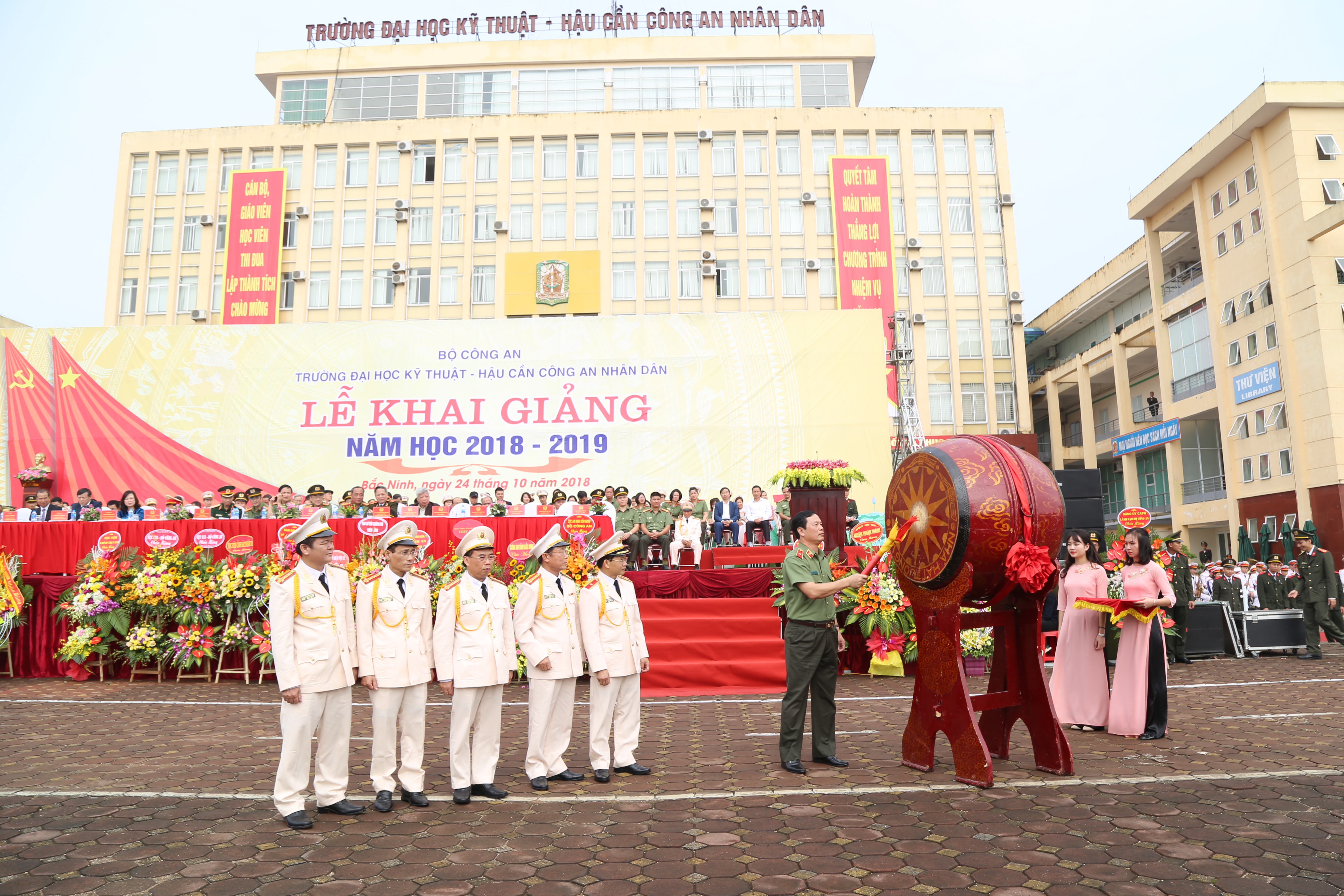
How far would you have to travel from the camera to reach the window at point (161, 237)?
31625mm

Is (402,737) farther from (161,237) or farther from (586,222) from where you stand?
(161,237)

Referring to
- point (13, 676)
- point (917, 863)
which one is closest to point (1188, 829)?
point (917, 863)

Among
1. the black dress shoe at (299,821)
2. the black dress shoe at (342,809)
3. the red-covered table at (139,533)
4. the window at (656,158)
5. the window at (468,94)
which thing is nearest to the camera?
the black dress shoe at (299,821)

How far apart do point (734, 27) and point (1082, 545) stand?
106 ft

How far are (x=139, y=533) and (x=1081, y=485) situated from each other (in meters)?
12.8

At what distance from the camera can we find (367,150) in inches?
1257

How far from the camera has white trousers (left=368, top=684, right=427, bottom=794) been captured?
500 cm

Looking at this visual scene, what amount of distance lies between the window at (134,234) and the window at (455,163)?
445 inches

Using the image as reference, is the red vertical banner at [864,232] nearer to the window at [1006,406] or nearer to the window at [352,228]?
the window at [1006,406]

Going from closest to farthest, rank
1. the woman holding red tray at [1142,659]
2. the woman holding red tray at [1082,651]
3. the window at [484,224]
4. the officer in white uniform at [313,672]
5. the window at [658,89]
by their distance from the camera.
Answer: the officer in white uniform at [313,672], the woman holding red tray at [1142,659], the woman holding red tray at [1082,651], the window at [484,224], the window at [658,89]

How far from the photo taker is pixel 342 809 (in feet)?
15.8

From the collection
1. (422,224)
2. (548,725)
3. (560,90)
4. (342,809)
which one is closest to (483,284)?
(422,224)

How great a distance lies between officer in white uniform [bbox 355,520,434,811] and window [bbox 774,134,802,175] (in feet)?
92.5

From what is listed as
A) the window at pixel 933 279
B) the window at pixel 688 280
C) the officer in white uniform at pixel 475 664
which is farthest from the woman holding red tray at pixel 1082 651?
the window at pixel 933 279
